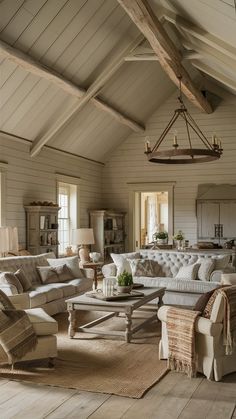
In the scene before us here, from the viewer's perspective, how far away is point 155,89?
10.9 m

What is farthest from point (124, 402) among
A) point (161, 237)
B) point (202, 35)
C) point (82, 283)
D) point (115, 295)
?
point (161, 237)

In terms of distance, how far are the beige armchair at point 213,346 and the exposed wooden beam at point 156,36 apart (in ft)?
11.1

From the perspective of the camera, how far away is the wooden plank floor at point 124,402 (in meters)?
3.42

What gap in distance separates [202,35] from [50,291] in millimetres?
4093

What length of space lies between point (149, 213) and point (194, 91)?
300 inches

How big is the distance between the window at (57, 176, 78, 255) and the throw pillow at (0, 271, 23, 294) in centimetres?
441

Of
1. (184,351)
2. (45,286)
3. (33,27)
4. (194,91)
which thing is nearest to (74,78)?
(33,27)

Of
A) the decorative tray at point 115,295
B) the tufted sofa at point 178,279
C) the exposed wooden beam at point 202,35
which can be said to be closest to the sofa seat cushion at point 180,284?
the tufted sofa at point 178,279

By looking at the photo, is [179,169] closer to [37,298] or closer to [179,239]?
[179,239]

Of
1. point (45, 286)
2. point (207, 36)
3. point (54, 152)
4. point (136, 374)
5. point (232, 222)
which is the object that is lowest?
point (136, 374)

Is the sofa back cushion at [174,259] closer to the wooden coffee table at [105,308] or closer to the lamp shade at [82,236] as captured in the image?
the lamp shade at [82,236]

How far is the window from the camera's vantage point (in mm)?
10539

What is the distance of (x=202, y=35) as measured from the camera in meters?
6.36

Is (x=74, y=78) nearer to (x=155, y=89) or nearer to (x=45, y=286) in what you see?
(x=155, y=89)
